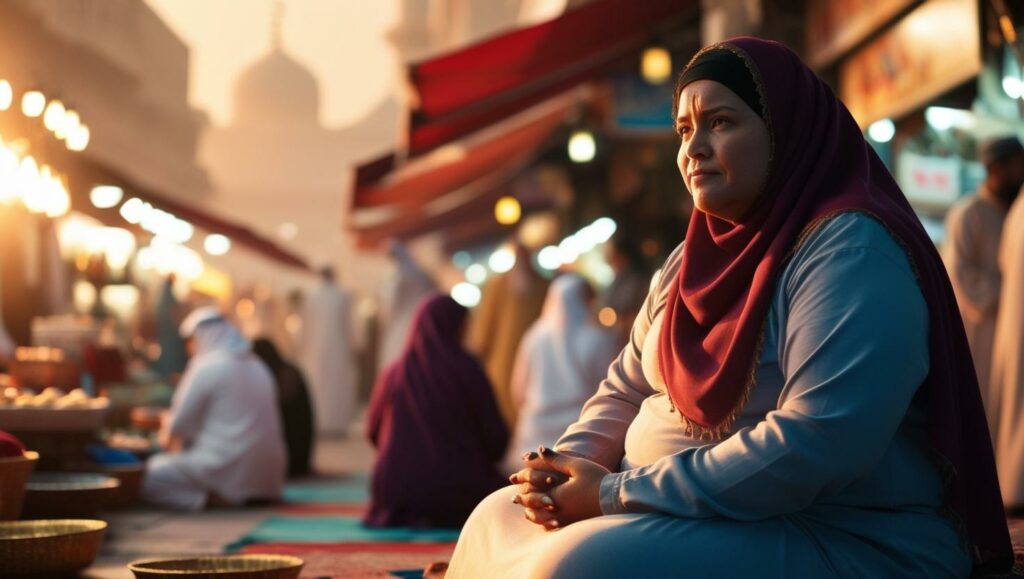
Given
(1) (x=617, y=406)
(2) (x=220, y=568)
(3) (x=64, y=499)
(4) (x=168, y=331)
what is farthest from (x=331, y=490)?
(1) (x=617, y=406)

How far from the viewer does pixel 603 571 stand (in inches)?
82.3

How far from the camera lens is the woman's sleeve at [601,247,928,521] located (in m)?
2.06

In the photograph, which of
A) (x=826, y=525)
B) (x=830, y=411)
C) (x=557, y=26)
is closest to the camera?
(x=830, y=411)

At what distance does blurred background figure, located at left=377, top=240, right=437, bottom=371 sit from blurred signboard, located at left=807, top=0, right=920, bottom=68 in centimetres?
446

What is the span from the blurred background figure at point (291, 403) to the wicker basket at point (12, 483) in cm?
456

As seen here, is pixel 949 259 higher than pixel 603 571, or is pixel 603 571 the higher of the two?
pixel 949 259

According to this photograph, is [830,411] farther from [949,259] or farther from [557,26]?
[557,26]

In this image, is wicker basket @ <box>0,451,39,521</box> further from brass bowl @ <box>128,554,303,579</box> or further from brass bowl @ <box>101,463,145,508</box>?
brass bowl @ <box>101,463,145,508</box>

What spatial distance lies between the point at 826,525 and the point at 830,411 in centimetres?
24

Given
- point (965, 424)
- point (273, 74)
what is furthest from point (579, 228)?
point (273, 74)

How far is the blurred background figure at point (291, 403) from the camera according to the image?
8.26 meters

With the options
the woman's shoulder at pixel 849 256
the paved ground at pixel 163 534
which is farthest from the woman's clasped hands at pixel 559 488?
the paved ground at pixel 163 534

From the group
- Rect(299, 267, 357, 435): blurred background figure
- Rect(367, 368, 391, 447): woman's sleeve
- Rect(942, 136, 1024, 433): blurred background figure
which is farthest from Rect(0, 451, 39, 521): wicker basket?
Rect(299, 267, 357, 435): blurred background figure

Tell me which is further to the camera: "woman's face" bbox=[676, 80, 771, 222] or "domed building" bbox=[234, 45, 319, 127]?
"domed building" bbox=[234, 45, 319, 127]
